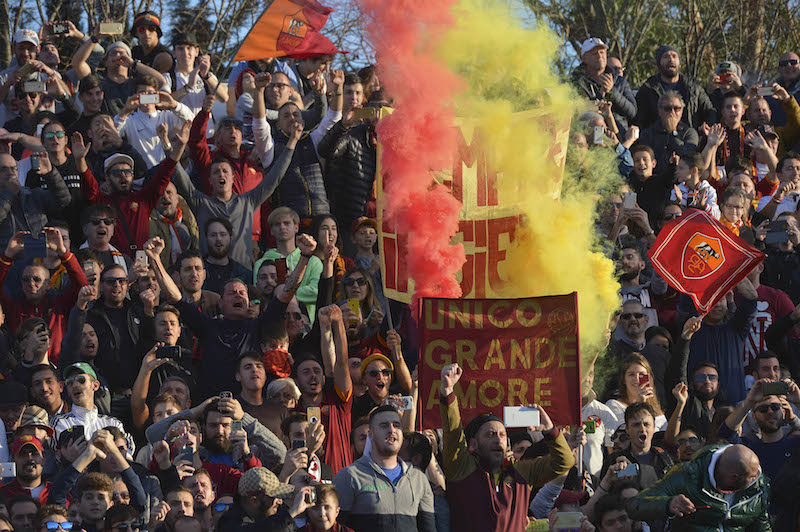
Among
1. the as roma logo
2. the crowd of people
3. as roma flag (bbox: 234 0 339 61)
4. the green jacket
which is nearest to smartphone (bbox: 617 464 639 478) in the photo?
the crowd of people

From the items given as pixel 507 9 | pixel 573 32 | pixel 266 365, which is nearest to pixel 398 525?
pixel 266 365

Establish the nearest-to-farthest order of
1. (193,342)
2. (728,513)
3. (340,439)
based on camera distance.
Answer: (728,513)
(340,439)
(193,342)

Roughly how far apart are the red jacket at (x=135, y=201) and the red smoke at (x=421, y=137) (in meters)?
2.22

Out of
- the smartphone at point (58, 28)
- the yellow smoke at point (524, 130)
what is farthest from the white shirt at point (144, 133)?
the yellow smoke at point (524, 130)

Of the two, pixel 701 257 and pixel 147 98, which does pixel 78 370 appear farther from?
pixel 701 257

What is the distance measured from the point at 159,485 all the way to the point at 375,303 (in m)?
2.71

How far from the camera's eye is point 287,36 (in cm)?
1360

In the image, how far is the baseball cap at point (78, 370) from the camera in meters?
10.2

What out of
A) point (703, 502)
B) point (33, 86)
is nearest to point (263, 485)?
point (703, 502)

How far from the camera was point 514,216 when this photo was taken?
10664mm

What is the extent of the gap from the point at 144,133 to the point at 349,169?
5.44ft

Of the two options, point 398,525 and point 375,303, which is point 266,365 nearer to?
point 375,303

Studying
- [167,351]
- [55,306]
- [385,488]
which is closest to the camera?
[385,488]

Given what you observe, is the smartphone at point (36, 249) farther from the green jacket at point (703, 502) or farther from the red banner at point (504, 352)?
the green jacket at point (703, 502)
